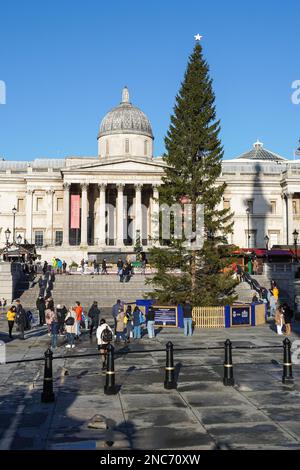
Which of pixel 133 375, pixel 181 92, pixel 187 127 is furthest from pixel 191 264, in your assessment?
pixel 133 375

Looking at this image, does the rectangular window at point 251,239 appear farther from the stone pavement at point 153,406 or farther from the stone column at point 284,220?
the stone pavement at point 153,406

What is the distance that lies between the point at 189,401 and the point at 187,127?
2422 cm

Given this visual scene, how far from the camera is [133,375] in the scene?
55.6ft

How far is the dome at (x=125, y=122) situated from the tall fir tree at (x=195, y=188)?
4447 centimetres

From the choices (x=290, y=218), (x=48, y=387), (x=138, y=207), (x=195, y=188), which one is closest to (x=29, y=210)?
(x=138, y=207)

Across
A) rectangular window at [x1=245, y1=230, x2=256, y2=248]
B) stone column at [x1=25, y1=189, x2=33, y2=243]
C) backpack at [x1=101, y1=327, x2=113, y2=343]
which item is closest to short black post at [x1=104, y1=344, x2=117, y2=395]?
backpack at [x1=101, y1=327, x2=113, y2=343]

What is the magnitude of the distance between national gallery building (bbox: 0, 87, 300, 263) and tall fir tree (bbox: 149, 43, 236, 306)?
33.9 meters

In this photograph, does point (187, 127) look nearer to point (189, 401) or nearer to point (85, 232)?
point (189, 401)

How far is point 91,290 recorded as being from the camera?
45.3 metres

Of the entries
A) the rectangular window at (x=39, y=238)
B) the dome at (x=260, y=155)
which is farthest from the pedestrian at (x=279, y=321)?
the dome at (x=260, y=155)

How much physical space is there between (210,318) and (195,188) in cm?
825

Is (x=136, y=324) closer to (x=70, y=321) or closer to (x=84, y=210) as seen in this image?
(x=70, y=321)

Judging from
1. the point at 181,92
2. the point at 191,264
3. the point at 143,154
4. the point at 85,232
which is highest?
the point at 143,154

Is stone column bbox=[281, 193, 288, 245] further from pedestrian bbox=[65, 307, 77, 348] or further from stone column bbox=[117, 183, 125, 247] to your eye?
pedestrian bbox=[65, 307, 77, 348]
